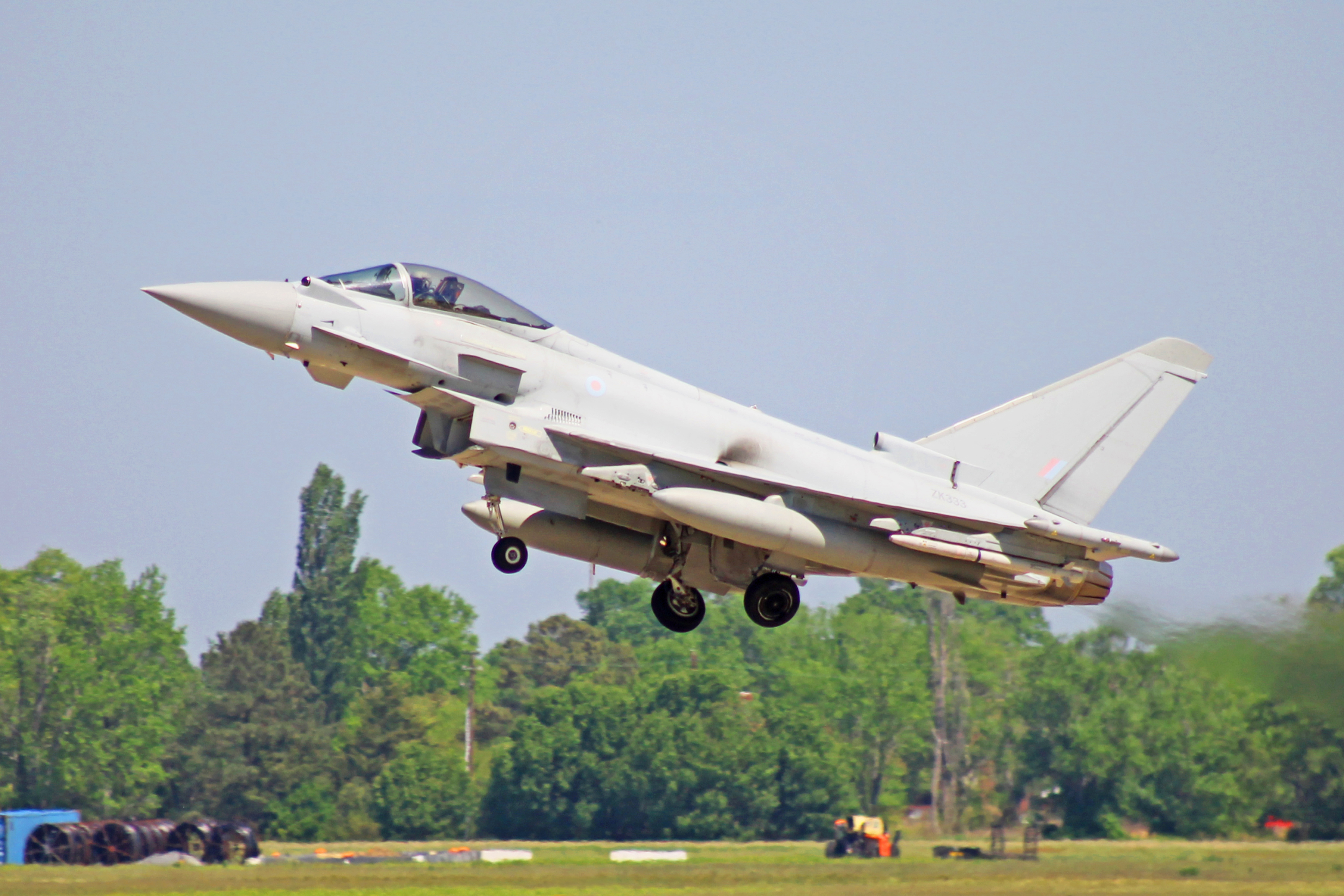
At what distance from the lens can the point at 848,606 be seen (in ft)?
240

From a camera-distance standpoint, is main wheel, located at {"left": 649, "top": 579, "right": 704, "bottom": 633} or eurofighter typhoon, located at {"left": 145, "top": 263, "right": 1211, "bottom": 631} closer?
eurofighter typhoon, located at {"left": 145, "top": 263, "right": 1211, "bottom": 631}

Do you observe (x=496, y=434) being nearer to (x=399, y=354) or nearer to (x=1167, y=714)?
(x=399, y=354)

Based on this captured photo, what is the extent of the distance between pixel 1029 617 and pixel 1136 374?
5657 centimetres

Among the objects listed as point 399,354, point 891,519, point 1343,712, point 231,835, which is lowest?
point 231,835

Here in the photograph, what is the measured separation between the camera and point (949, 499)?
1889cm

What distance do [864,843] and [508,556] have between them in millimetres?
21773

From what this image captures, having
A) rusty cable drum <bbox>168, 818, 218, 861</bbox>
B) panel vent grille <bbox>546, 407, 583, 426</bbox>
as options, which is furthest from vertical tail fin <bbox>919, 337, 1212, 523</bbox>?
rusty cable drum <bbox>168, 818, 218, 861</bbox>

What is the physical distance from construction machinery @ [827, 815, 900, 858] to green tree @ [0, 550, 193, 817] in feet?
92.5

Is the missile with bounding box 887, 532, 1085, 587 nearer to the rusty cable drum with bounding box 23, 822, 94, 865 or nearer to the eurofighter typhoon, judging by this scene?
the eurofighter typhoon

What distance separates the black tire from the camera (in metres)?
17.8

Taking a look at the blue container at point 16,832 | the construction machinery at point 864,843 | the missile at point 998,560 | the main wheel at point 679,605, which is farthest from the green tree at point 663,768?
the missile at point 998,560

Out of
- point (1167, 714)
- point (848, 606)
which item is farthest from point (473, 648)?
point (1167, 714)

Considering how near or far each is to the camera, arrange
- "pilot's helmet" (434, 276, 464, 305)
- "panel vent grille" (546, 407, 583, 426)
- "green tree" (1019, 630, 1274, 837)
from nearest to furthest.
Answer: "panel vent grille" (546, 407, 583, 426) < "pilot's helmet" (434, 276, 464, 305) < "green tree" (1019, 630, 1274, 837)

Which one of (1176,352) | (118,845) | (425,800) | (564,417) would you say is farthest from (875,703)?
(564,417)
